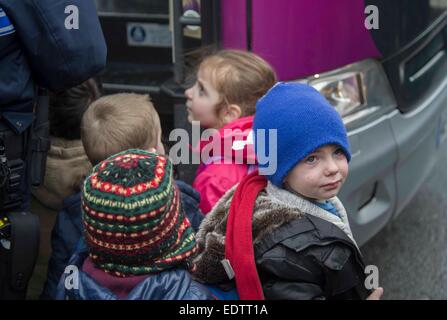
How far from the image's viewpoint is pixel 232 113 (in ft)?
9.04

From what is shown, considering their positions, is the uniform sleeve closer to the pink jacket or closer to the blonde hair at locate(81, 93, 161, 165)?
the blonde hair at locate(81, 93, 161, 165)

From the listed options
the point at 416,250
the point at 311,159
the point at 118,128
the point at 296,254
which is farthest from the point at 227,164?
the point at 416,250

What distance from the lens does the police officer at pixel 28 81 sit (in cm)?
232

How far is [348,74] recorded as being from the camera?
3332 mm

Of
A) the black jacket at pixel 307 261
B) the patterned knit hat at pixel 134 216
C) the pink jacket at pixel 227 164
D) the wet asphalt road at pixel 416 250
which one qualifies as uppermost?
the patterned knit hat at pixel 134 216

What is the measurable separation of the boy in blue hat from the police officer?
2.10 feet

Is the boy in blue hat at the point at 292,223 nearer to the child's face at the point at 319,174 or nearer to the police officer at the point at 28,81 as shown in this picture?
Result: the child's face at the point at 319,174

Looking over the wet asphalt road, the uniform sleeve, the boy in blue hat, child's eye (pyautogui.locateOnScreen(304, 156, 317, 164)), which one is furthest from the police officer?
the wet asphalt road

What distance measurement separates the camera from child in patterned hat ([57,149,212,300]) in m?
1.87

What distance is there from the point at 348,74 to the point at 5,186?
154 centimetres

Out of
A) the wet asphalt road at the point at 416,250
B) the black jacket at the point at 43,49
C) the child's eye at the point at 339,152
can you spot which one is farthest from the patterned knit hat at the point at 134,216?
the wet asphalt road at the point at 416,250

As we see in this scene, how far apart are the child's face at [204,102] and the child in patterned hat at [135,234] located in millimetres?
779

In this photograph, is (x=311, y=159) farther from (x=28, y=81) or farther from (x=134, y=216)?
(x=28, y=81)
